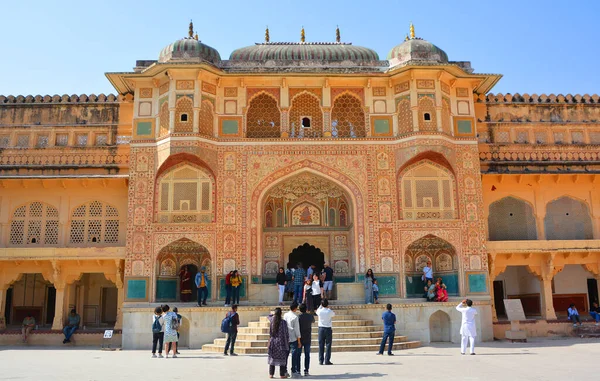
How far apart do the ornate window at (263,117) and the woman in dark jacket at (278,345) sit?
32.0 feet

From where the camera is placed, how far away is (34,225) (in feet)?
61.5

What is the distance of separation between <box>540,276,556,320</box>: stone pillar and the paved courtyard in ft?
14.0

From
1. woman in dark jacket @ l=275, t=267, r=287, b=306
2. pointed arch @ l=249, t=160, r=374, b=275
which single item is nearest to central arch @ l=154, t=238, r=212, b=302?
pointed arch @ l=249, t=160, r=374, b=275

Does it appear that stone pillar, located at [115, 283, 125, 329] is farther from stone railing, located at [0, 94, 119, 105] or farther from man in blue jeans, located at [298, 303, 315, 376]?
man in blue jeans, located at [298, 303, 315, 376]

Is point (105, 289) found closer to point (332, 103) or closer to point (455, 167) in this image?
point (332, 103)

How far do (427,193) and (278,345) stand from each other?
31.7ft

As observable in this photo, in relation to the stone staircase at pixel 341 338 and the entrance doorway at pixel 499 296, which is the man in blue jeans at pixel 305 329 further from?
the entrance doorway at pixel 499 296

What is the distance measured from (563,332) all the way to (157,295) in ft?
38.9

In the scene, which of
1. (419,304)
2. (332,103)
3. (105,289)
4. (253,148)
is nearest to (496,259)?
(419,304)

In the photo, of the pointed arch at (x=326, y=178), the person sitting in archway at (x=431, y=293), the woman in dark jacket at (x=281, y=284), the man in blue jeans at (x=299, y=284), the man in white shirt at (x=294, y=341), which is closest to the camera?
the man in white shirt at (x=294, y=341)

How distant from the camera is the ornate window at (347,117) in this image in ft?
59.9

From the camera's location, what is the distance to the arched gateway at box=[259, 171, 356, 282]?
18812mm

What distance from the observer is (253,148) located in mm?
17719

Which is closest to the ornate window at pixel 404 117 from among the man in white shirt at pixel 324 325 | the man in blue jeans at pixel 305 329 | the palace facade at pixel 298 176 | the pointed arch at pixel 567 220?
the palace facade at pixel 298 176
